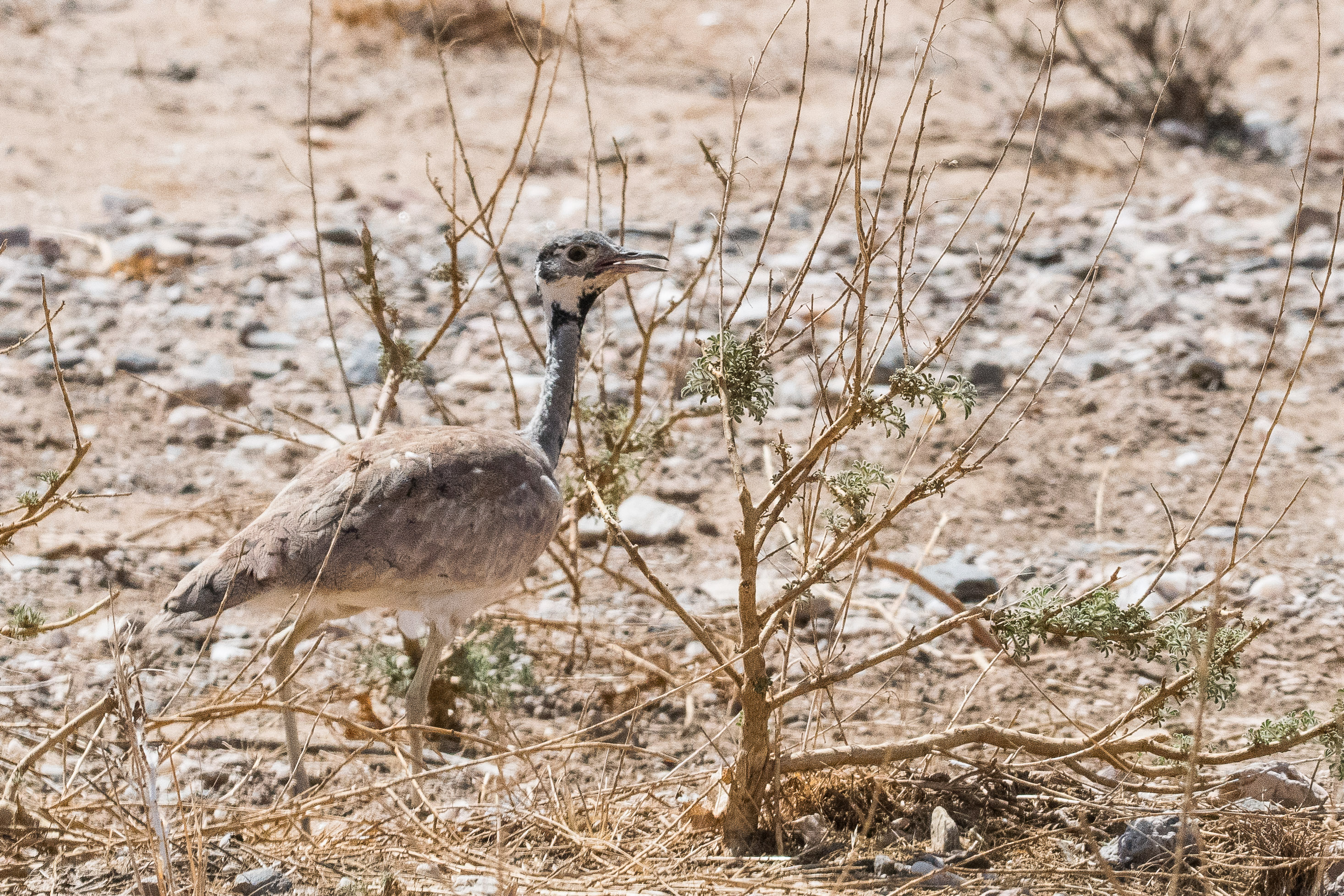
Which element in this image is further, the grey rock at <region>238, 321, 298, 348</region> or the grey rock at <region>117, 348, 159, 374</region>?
the grey rock at <region>238, 321, 298, 348</region>

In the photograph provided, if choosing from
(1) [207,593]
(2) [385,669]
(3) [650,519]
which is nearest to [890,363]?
(3) [650,519]

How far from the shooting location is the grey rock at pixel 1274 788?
9.87 ft

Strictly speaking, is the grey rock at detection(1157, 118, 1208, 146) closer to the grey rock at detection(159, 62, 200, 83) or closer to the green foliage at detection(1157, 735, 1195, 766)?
the green foliage at detection(1157, 735, 1195, 766)

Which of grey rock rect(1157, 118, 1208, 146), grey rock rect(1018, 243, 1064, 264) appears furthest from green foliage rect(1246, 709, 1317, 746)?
grey rock rect(1157, 118, 1208, 146)

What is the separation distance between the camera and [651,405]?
5.63 metres

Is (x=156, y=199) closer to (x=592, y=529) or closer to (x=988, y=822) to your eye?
(x=592, y=529)

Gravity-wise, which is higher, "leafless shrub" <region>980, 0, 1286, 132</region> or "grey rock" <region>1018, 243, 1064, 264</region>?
"leafless shrub" <region>980, 0, 1286, 132</region>

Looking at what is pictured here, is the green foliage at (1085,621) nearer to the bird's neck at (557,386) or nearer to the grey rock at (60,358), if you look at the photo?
the bird's neck at (557,386)

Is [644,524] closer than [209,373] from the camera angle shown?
Yes

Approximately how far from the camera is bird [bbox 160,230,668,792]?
10.5 ft

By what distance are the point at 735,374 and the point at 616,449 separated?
1272 millimetres

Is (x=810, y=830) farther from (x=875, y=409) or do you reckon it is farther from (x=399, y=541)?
(x=399, y=541)

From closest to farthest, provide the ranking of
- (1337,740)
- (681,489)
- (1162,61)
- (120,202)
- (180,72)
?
1. (1337,740)
2. (681,489)
3. (120,202)
4. (1162,61)
5. (180,72)

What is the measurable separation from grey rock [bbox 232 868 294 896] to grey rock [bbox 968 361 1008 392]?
399 centimetres
